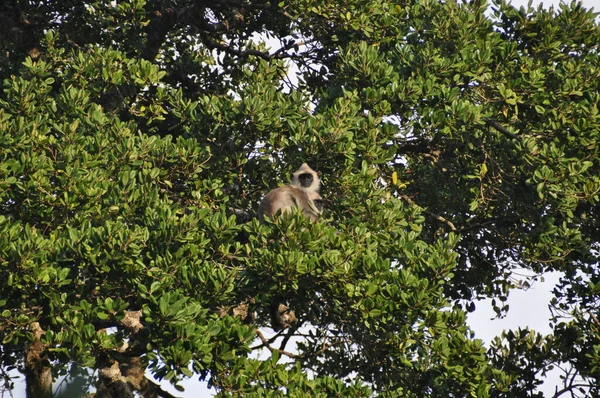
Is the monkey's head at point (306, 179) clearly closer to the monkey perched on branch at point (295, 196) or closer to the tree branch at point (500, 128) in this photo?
the monkey perched on branch at point (295, 196)

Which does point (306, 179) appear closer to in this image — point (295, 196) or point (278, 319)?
point (295, 196)

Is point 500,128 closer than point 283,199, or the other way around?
point 283,199

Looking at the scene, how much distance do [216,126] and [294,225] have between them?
2259 mm

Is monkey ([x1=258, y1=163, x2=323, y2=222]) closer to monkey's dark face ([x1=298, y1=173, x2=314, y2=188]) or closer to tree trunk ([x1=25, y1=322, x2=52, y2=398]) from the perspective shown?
monkey's dark face ([x1=298, y1=173, x2=314, y2=188])

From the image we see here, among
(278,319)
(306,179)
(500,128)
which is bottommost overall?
(278,319)

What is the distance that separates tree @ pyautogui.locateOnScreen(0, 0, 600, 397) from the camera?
29.4 feet

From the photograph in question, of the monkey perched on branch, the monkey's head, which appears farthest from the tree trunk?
the monkey's head

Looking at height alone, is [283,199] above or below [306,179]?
below

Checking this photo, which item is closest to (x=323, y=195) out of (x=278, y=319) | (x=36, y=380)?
(x=278, y=319)

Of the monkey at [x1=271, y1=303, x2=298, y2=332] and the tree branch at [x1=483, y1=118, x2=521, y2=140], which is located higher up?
Result: the tree branch at [x1=483, y1=118, x2=521, y2=140]

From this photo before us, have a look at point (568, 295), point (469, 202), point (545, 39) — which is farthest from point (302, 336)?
point (545, 39)

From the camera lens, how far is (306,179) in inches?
428

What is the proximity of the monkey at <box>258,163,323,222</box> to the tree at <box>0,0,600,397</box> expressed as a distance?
0.54ft

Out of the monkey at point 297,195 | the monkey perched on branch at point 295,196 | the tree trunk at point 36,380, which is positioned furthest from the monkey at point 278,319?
the tree trunk at point 36,380
